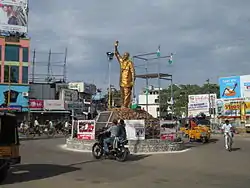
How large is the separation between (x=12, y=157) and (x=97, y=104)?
171 ft

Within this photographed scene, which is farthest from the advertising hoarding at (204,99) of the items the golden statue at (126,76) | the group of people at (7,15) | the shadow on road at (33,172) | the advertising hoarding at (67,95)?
the shadow on road at (33,172)

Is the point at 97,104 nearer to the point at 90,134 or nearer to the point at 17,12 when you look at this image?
the point at 17,12

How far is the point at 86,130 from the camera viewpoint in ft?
60.7

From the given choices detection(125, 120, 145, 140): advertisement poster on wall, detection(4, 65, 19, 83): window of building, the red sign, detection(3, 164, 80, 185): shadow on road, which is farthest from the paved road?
detection(4, 65, 19, 83): window of building

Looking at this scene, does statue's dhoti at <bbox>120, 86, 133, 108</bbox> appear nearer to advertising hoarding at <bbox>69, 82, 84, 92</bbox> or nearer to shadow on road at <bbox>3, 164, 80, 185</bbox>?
shadow on road at <bbox>3, 164, 80, 185</bbox>

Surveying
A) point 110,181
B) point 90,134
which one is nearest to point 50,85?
point 90,134

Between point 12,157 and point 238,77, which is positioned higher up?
point 238,77

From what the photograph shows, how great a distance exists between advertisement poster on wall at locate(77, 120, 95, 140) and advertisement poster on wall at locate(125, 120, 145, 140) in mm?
1956

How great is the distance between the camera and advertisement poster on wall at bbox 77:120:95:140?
18.2m

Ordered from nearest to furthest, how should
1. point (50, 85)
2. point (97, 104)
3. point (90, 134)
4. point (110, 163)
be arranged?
1. point (110, 163)
2. point (90, 134)
3. point (50, 85)
4. point (97, 104)

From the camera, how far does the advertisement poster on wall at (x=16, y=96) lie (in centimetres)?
4478

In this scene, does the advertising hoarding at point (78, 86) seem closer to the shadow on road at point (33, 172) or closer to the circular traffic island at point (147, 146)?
the circular traffic island at point (147, 146)

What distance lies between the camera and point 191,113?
63.8 metres

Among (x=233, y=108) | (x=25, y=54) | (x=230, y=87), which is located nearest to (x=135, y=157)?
(x=25, y=54)
